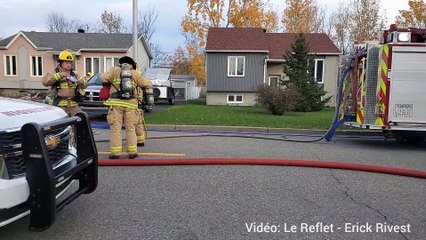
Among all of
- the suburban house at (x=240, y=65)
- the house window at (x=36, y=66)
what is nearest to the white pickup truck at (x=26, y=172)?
the suburban house at (x=240, y=65)

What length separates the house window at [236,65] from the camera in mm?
25641

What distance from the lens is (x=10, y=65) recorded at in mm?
30359

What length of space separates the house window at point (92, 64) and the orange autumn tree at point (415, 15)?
3180 centimetres

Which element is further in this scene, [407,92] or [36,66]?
[36,66]

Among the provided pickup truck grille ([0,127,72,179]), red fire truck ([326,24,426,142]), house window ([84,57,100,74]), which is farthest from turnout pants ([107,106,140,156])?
house window ([84,57,100,74])

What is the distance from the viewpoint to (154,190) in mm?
4910

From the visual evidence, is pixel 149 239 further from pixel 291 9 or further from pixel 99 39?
pixel 291 9

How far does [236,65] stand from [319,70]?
6.23 meters

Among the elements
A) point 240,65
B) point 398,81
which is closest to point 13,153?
point 398,81

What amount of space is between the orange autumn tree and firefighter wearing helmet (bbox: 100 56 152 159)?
40.7 metres

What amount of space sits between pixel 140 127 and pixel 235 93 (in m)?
18.4

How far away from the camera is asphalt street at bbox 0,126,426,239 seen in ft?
12.0

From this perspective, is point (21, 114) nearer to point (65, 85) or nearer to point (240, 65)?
point (65, 85)

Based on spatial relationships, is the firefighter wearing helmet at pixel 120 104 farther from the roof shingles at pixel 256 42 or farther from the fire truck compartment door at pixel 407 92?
the roof shingles at pixel 256 42
